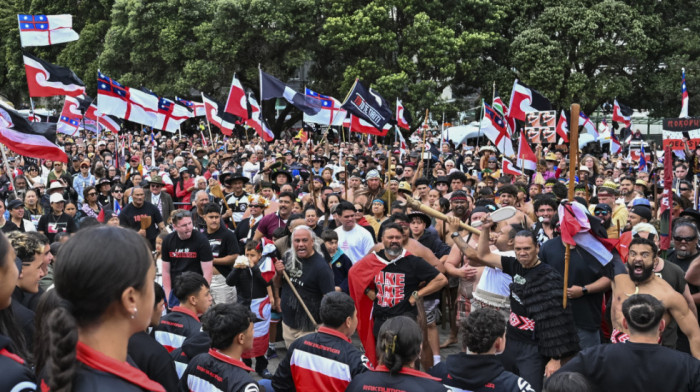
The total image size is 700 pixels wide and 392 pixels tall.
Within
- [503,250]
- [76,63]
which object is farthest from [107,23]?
[503,250]

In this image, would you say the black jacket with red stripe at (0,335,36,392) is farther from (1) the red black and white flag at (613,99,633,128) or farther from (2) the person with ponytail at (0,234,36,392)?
(1) the red black and white flag at (613,99,633,128)

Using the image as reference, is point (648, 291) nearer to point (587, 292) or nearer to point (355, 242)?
point (587, 292)

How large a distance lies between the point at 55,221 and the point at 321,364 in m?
7.33

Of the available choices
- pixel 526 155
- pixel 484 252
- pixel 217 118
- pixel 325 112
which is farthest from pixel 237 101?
pixel 484 252

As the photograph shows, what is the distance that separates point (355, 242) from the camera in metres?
8.89

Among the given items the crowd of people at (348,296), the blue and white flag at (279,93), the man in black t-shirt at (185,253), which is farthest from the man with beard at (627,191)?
the blue and white flag at (279,93)

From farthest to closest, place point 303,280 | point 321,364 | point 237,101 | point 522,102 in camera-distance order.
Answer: point 237,101 < point 522,102 < point 303,280 < point 321,364

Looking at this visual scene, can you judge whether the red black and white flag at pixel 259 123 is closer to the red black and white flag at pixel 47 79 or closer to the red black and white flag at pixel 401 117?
the red black and white flag at pixel 401 117

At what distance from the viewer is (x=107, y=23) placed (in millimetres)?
44406

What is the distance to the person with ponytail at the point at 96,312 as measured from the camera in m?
1.90

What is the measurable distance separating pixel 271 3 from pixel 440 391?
108 feet

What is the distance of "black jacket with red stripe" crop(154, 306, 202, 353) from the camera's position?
511 cm

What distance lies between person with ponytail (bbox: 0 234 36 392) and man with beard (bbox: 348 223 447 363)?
14.4ft

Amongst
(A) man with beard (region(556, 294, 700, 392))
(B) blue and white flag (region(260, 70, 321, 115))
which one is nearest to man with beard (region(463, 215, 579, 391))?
(A) man with beard (region(556, 294, 700, 392))
